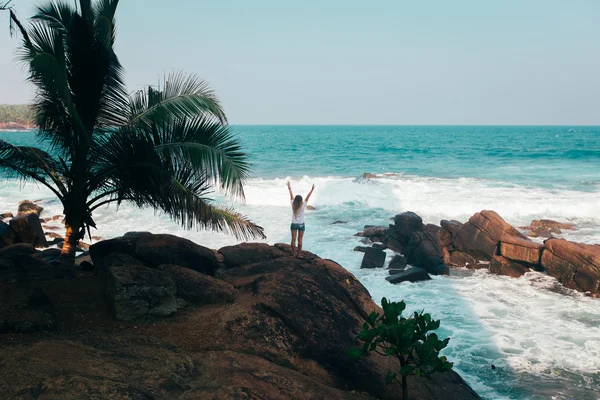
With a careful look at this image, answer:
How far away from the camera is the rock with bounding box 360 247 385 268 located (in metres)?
16.2

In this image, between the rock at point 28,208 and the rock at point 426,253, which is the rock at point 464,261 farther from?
the rock at point 28,208

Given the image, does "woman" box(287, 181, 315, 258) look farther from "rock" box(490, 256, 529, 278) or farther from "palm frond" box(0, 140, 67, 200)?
Result: "rock" box(490, 256, 529, 278)

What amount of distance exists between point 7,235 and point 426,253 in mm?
13191

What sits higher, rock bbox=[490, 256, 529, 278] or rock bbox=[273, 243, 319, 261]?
rock bbox=[273, 243, 319, 261]

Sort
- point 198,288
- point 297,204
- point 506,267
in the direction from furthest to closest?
point 506,267 < point 297,204 < point 198,288

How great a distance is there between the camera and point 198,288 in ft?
24.1

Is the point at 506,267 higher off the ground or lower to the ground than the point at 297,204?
lower

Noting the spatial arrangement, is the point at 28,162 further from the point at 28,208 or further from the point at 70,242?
the point at 28,208

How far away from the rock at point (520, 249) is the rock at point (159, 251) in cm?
1098

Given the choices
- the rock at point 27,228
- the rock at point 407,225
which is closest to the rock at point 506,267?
the rock at point 407,225

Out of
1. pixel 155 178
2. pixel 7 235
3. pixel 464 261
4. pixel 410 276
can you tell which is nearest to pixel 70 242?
pixel 155 178

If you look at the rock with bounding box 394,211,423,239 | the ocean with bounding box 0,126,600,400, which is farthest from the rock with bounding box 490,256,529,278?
the rock with bounding box 394,211,423,239

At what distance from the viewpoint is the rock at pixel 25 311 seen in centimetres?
568

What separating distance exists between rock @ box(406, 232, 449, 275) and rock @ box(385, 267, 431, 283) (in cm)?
84
